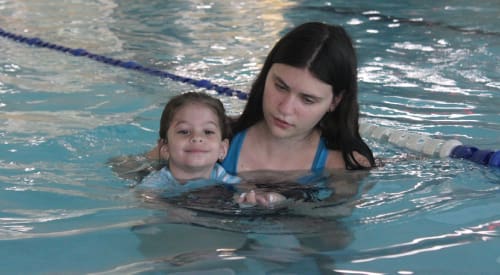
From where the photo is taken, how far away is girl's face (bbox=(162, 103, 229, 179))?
124 inches

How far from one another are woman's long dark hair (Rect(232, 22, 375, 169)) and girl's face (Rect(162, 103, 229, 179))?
0.34m

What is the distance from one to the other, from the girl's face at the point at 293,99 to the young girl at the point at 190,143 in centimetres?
24

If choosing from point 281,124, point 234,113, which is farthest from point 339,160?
point 234,113

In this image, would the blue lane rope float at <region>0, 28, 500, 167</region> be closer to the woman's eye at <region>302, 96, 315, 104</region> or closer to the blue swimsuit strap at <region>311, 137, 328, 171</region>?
the blue swimsuit strap at <region>311, 137, 328, 171</region>

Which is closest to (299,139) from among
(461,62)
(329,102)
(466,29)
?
(329,102)

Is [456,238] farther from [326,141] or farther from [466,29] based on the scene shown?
[466,29]

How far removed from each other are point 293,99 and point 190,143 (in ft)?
1.49

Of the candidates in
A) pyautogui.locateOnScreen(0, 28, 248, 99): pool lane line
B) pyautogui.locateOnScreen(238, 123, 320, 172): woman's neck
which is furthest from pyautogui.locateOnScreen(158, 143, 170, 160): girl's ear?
pyautogui.locateOnScreen(0, 28, 248, 99): pool lane line

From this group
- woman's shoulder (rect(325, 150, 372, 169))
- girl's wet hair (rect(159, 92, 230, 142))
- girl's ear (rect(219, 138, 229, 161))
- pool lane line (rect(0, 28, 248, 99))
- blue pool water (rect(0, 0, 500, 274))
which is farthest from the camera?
pool lane line (rect(0, 28, 248, 99))

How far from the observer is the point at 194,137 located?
313cm

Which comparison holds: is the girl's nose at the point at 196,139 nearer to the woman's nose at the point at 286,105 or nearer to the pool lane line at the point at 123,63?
the woman's nose at the point at 286,105

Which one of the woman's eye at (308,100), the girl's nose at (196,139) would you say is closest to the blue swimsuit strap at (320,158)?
the woman's eye at (308,100)

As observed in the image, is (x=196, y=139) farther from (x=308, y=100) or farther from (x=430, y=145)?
(x=430, y=145)

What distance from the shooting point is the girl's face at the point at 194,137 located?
3148 millimetres
